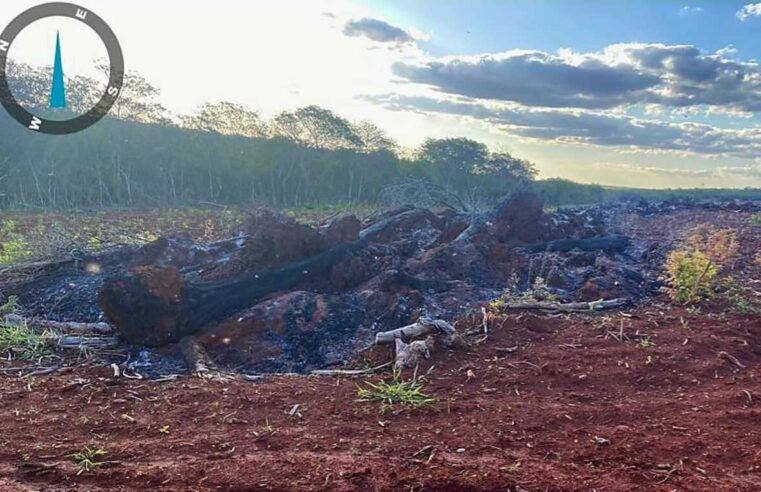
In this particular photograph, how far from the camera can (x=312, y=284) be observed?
634 centimetres

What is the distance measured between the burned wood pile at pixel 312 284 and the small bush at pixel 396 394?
3.11ft

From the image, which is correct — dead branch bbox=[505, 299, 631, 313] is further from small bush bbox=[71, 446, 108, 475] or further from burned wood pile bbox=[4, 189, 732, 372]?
small bush bbox=[71, 446, 108, 475]

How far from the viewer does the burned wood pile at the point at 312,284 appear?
470 cm

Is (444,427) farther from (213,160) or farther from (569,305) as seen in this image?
(213,160)

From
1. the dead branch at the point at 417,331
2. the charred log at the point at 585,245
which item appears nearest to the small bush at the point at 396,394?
the dead branch at the point at 417,331

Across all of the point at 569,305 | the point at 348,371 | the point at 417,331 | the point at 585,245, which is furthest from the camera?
the point at 585,245

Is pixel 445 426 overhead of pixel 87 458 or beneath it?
overhead

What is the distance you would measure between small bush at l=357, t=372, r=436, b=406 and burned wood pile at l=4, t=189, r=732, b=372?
0.95 m

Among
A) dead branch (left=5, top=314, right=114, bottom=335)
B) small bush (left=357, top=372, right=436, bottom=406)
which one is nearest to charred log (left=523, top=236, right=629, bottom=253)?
small bush (left=357, top=372, right=436, bottom=406)

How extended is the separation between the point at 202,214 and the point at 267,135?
732cm

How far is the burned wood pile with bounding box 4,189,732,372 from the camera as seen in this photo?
4.70m

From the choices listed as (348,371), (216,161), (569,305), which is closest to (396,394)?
(348,371)

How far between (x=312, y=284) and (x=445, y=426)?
3.57m

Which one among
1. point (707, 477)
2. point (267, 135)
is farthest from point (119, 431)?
point (267, 135)
